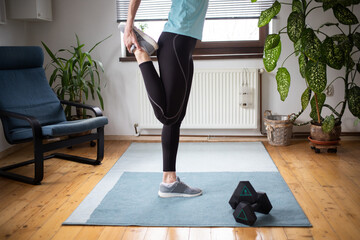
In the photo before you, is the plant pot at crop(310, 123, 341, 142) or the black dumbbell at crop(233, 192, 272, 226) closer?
the black dumbbell at crop(233, 192, 272, 226)

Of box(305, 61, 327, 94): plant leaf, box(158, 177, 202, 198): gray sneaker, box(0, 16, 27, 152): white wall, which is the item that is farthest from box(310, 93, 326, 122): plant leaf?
box(0, 16, 27, 152): white wall

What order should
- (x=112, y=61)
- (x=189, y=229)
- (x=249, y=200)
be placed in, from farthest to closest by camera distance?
(x=112, y=61), (x=249, y=200), (x=189, y=229)

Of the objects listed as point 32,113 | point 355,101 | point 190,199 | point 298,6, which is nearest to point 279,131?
point 355,101

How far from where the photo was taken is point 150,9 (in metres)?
3.90

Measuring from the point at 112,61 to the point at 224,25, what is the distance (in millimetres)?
1169

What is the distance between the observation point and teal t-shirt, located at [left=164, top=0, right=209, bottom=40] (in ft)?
6.89

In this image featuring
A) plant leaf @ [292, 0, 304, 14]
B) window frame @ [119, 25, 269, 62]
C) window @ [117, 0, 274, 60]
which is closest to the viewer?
plant leaf @ [292, 0, 304, 14]

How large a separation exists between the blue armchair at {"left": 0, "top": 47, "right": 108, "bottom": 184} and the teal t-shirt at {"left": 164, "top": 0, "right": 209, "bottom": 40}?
43.4 inches

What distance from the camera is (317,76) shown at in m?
3.04

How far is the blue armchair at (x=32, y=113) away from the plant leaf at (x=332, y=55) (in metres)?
1.74

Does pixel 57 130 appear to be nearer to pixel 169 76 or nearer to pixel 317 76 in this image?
pixel 169 76

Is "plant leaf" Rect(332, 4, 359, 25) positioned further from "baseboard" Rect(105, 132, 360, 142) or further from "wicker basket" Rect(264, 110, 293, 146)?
"baseboard" Rect(105, 132, 360, 142)

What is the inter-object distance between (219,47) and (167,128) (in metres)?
1.91

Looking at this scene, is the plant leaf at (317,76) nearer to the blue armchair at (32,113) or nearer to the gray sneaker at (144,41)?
the gray sneaker at (144,41)
